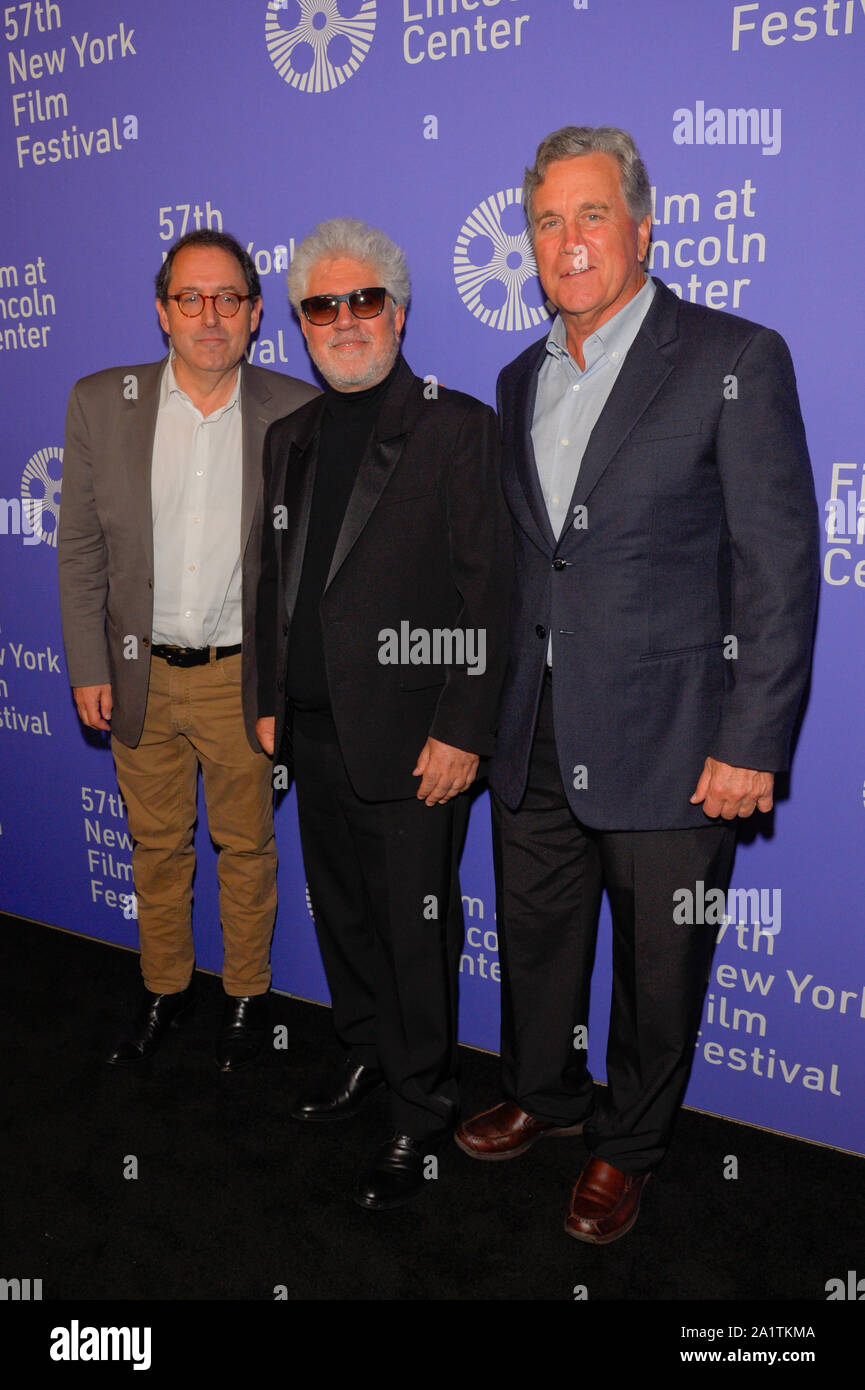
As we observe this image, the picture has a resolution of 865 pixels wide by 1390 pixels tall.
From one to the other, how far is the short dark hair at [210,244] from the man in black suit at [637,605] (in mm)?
815

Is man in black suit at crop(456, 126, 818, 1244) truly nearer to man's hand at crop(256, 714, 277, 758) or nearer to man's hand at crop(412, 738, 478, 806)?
man's hand at crop(412, 738, 478, 806)

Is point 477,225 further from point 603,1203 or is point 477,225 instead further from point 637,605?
point 603,1203

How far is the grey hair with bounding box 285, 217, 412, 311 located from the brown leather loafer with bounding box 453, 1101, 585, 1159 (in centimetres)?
201

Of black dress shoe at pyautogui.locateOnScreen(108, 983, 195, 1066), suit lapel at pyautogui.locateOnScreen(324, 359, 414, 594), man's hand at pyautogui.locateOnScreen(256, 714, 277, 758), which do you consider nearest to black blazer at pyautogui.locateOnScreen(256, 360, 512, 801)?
suit lapel at pyautogui.locateOnScreen(324, 359, 414, 594)

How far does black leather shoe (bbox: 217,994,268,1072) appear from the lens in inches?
117

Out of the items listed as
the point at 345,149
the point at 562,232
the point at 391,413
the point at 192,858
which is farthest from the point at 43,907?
the point at 562,232

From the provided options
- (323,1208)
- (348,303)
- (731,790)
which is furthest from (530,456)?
(323,1208)

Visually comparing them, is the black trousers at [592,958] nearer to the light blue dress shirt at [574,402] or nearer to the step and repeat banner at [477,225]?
the step and repeat banner at [477,225]

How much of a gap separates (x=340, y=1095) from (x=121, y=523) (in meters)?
1.64

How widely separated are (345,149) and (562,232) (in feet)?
3.39

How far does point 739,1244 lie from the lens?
2.29 m

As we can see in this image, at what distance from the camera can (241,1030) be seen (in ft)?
9.94

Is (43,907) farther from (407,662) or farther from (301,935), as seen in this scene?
(407,662)

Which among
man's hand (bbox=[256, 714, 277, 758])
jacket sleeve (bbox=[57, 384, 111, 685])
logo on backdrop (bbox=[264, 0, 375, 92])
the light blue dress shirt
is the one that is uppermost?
logo on backdrop (bbox=[264, 0, 375, 92])
